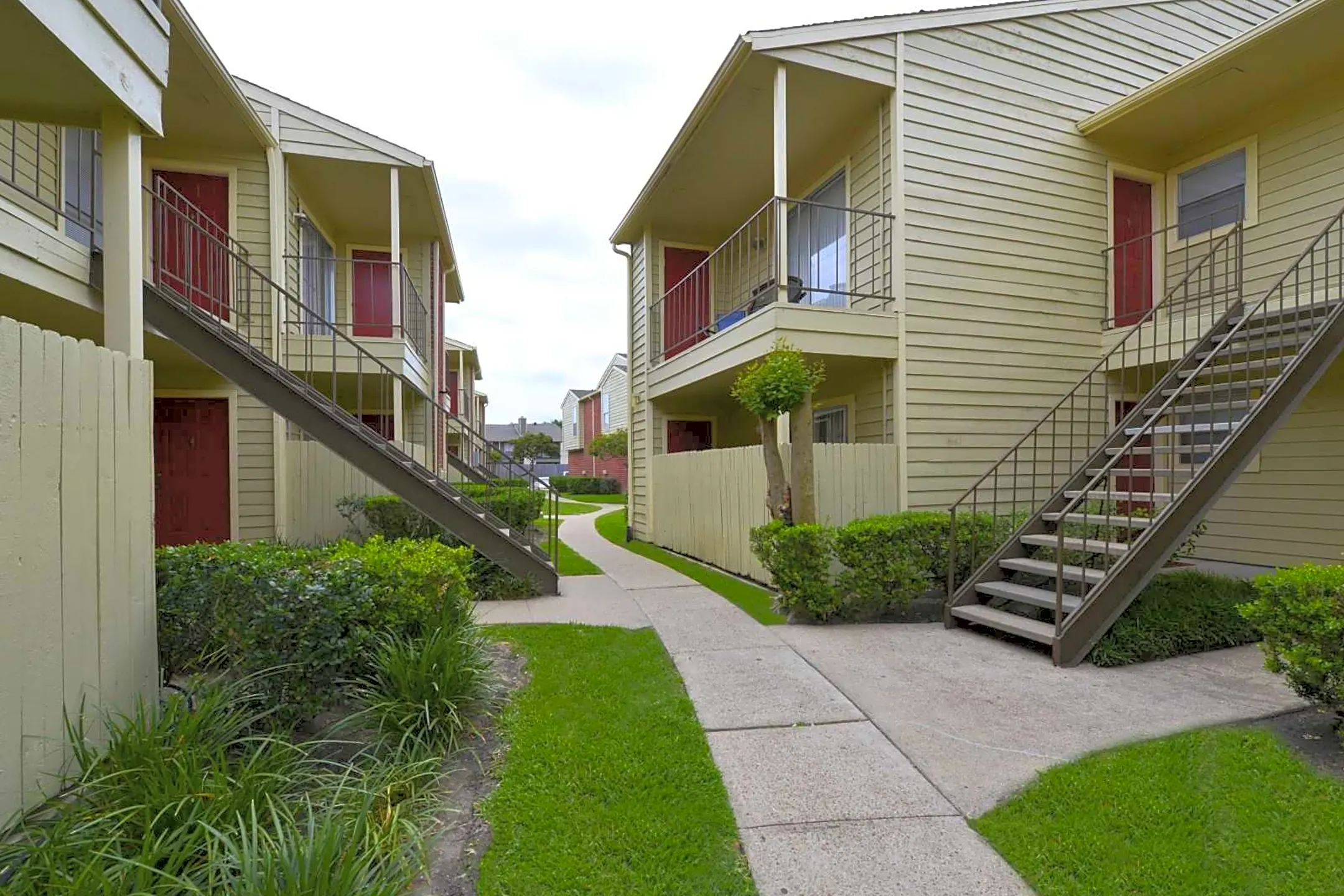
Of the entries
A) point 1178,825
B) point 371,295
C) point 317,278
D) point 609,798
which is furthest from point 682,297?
point 1178,825

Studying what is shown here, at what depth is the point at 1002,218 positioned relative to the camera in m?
8.42

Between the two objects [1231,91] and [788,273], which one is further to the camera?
[788,273]

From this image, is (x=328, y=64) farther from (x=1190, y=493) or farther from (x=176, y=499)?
(x=1190, y=493)

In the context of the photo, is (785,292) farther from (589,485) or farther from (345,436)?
(589,485)

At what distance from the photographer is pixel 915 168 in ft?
26.1

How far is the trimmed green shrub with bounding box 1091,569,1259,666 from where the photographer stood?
498 cm

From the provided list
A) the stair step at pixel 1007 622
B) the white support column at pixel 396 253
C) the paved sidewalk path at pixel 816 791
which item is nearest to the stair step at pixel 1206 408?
the stair step at pixel 1007 622

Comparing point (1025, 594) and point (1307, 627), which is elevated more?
point (1307, 627)

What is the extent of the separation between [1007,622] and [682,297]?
904cm

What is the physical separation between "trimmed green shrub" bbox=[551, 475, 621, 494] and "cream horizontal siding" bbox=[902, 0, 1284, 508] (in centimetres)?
2838

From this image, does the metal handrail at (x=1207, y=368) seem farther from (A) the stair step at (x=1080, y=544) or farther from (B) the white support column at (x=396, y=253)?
(B) the white support column at (x=396, y=253)

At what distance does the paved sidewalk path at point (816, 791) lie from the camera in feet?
→ 8.26

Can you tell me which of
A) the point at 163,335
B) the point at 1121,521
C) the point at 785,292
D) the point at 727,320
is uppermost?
the point at 727,320

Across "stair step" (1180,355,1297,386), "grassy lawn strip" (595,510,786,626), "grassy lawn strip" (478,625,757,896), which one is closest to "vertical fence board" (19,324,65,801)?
"grassy lawn strip" (478,625,757,896)
